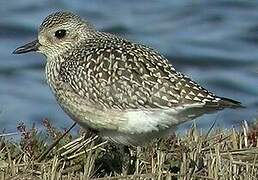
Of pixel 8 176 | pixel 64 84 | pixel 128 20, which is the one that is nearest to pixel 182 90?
pixel 64 84

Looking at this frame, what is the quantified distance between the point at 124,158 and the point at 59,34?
1.03 m

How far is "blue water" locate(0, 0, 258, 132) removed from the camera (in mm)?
13941

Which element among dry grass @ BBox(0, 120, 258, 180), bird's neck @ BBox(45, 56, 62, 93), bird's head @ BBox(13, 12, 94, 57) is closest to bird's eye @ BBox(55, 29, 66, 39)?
bird's head @ BBox(13, 12, 94, 57)

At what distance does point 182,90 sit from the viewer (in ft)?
22.9

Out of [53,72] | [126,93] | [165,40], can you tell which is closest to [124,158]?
[126,93]

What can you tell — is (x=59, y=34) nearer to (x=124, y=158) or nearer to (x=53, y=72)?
(x=53, y=72)

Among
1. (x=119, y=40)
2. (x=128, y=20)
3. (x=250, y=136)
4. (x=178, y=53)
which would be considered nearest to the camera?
(x=119, y=40)

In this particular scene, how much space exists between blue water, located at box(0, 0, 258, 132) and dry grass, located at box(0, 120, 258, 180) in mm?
4652

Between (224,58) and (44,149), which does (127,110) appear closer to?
(44,149)

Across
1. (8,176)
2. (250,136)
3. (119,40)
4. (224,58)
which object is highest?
(224,58)

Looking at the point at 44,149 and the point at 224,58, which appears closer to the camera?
the point at 44,149

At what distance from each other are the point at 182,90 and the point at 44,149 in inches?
48.9

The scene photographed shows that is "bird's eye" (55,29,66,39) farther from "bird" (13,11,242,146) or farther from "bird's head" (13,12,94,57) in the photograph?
"bird" (13,11,242,146)

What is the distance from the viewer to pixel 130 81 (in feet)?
23.0
